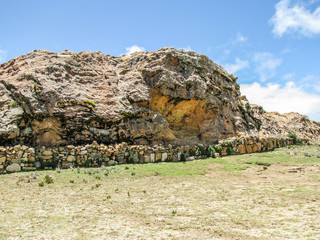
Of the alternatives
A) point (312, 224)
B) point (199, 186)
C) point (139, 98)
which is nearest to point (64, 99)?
point (139, 98)

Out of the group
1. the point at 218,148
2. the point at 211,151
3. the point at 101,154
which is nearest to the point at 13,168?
the point at 101,154

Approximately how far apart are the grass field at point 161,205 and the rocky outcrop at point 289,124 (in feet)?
68.4

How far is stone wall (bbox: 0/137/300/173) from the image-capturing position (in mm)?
13164

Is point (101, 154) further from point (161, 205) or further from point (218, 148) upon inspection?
point (218, 148)

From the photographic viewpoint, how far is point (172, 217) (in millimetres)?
6375

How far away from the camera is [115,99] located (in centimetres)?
1792

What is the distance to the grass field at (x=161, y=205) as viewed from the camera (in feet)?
17.5

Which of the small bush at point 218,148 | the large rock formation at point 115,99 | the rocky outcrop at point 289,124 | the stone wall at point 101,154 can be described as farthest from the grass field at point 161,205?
the rocky outcrop at point 289,124

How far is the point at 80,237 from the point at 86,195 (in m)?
3.81

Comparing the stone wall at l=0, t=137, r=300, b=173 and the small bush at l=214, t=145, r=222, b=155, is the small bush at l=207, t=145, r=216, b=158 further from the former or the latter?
the small bush at l=214, t=145, r=222, b=155

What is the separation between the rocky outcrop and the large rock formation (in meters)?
9.31

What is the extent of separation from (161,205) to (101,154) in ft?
29.1

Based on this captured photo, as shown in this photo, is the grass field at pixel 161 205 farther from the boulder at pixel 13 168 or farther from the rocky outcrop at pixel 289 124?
the rocky outcrop at pixel 289 124

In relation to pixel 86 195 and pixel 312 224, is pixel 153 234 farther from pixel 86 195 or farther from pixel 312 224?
pixel 86 195
